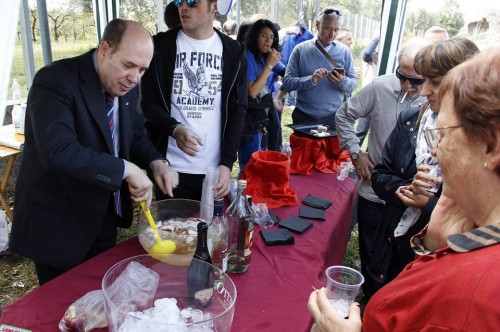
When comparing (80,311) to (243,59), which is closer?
(80,311)

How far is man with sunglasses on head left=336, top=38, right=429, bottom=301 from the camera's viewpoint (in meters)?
2.14

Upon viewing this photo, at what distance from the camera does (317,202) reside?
214cm

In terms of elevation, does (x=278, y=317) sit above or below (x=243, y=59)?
below

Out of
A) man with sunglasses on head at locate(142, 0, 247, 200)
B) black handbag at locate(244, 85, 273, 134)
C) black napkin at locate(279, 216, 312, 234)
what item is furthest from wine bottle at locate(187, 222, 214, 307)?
black handbag at locate(244, 85, 273, 134)

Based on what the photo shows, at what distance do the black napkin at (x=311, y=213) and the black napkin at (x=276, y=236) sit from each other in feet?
0.84

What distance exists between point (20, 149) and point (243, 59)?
6.98ft

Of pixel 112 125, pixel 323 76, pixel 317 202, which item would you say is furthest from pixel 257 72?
pixel 112 125

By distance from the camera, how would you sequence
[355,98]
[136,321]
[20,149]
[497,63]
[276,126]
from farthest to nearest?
[276,126]
[20,149]
[355,98]
[136,321]
[497,63]

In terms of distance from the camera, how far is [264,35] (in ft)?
12.0

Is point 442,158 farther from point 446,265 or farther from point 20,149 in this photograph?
point 20,149

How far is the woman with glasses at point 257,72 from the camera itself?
3484 mm

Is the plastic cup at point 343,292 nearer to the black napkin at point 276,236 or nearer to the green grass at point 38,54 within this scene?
the black napkin at point 276,236

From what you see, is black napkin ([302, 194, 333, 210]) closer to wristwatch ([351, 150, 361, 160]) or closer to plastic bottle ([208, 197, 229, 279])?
wristwatch ([351, 150, 361, 160])

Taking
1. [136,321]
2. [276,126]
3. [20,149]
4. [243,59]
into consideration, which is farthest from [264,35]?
[136,321]
